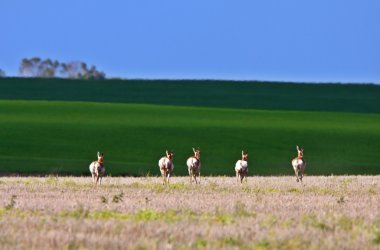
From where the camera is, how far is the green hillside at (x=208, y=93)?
8650 centimetres

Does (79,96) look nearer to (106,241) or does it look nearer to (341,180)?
(341,180)

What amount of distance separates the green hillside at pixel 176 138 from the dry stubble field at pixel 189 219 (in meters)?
19.4

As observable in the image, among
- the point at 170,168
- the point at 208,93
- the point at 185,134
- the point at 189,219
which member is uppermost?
the point at 208,93

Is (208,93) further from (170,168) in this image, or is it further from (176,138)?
(170,168)

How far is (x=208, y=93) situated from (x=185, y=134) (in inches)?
1334

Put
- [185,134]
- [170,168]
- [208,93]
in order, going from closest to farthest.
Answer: [170,168]
[185,134]
[208,93]

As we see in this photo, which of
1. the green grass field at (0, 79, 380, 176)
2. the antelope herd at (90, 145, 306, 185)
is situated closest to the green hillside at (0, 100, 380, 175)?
the green grass field at (0, 79, 380, 176)

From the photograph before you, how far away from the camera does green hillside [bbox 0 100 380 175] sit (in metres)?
50.2

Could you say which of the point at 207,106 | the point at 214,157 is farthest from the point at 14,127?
the point at 207,106

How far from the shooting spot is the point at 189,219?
1853cm

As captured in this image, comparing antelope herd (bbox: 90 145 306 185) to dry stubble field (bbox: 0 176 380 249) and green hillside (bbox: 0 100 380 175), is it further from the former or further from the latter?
green hillside (bbox: 0 100 380 175)

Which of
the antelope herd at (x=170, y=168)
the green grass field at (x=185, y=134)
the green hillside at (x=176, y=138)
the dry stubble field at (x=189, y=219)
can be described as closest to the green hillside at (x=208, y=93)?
the green grass field at (x=185, y=134)

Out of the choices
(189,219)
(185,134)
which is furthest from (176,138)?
(189,219)

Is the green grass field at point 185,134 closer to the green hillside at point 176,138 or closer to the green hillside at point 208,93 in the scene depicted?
the green hillside at point 176,138
